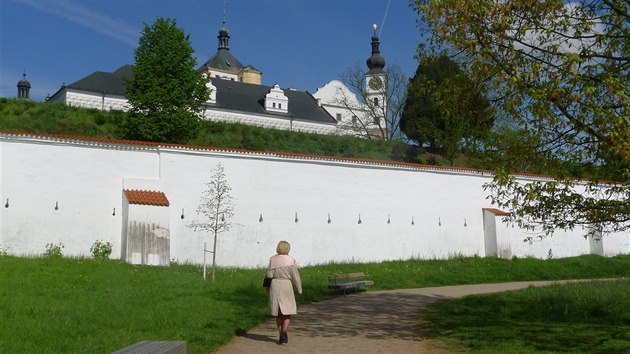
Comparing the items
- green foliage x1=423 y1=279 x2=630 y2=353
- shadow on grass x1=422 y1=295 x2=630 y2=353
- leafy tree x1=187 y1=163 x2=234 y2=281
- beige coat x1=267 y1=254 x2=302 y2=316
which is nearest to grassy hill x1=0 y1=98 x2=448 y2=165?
leafy tree x1=187 y1=163 x2=234 y2=281

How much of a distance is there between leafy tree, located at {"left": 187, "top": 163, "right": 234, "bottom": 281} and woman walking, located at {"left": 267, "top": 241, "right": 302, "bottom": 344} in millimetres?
11094

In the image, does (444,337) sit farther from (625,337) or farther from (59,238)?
(59,238)

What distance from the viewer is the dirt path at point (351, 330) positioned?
8266 mm

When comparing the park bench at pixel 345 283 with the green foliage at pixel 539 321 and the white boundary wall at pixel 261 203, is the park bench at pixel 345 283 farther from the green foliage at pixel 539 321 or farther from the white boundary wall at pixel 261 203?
the white boundary wall at pixel 261 203

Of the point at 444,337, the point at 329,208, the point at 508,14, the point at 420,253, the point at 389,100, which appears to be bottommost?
the point at 444,337

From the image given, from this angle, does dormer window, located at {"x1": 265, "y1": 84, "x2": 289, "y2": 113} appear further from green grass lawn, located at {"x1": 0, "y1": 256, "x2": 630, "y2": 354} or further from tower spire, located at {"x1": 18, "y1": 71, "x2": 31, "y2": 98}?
green grass lawn, located at {"x1": 0, "y1": 256, "x2": 630, "y2": 354}

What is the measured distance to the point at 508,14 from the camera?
841 cm

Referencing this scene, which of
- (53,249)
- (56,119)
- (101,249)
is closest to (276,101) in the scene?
(56,119)

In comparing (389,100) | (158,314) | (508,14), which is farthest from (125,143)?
(389,100)

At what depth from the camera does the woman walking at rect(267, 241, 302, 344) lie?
27.9 feet

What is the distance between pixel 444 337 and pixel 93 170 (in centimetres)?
1335

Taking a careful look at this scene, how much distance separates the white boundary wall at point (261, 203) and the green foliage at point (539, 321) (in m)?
8.85

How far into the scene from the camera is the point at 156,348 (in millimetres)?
6309

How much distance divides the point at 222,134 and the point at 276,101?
29119 mm
